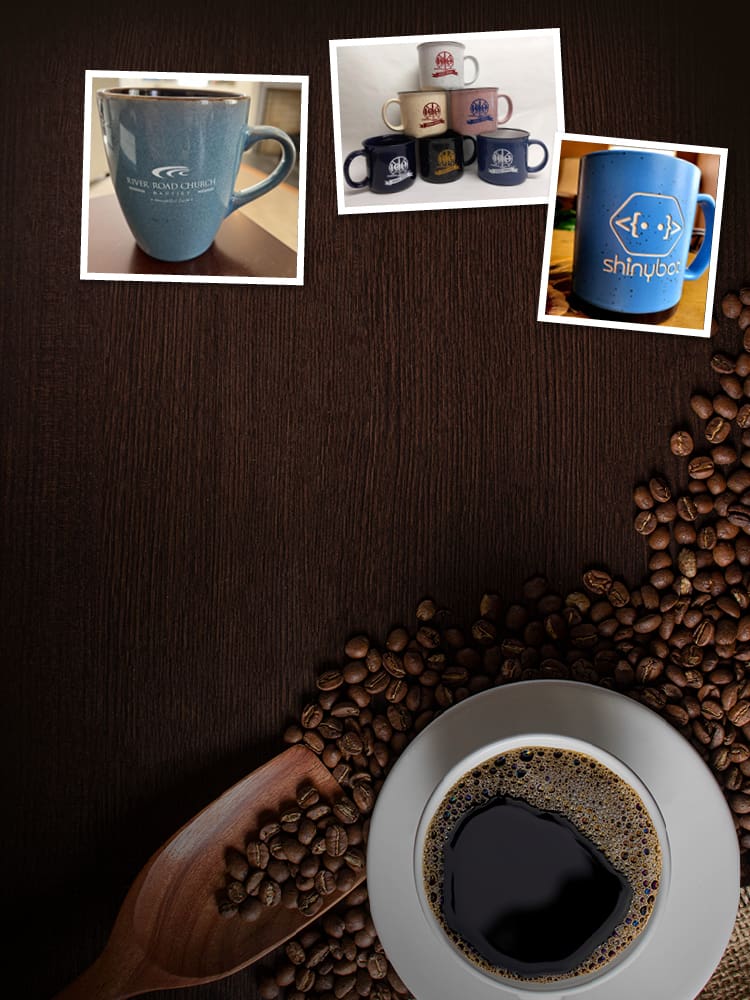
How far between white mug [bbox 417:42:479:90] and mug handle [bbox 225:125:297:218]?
14 centimetres

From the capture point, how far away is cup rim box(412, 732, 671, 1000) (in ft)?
2.01

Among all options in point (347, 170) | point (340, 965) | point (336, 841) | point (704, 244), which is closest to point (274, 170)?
point (347, 170)

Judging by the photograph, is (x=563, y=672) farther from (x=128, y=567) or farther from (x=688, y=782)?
(x=128, y=567)

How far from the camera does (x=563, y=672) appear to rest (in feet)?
2.45

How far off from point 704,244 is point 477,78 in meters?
0.26

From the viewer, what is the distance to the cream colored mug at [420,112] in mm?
747

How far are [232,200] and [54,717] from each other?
1.70 ft

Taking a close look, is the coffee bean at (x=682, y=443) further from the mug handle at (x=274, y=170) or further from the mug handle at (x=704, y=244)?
the mug handle at (x=274, y=170)

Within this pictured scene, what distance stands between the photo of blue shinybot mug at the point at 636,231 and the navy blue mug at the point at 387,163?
16 cm

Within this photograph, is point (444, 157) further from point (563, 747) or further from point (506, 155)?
point (563, 747)

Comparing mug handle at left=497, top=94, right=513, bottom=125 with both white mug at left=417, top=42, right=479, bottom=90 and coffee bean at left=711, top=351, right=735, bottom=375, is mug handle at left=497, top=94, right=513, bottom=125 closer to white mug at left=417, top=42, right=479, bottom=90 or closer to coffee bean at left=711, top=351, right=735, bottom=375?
white mug at left=417, top=42, right=479, bottom=90

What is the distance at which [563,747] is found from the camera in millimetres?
619

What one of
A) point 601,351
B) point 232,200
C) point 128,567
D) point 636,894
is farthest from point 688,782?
point 232,200

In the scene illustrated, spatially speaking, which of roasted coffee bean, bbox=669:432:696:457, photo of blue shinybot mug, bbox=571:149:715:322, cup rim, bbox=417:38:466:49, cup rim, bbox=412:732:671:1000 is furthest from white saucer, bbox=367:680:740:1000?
cup rim, bbox=417:38:466:49
